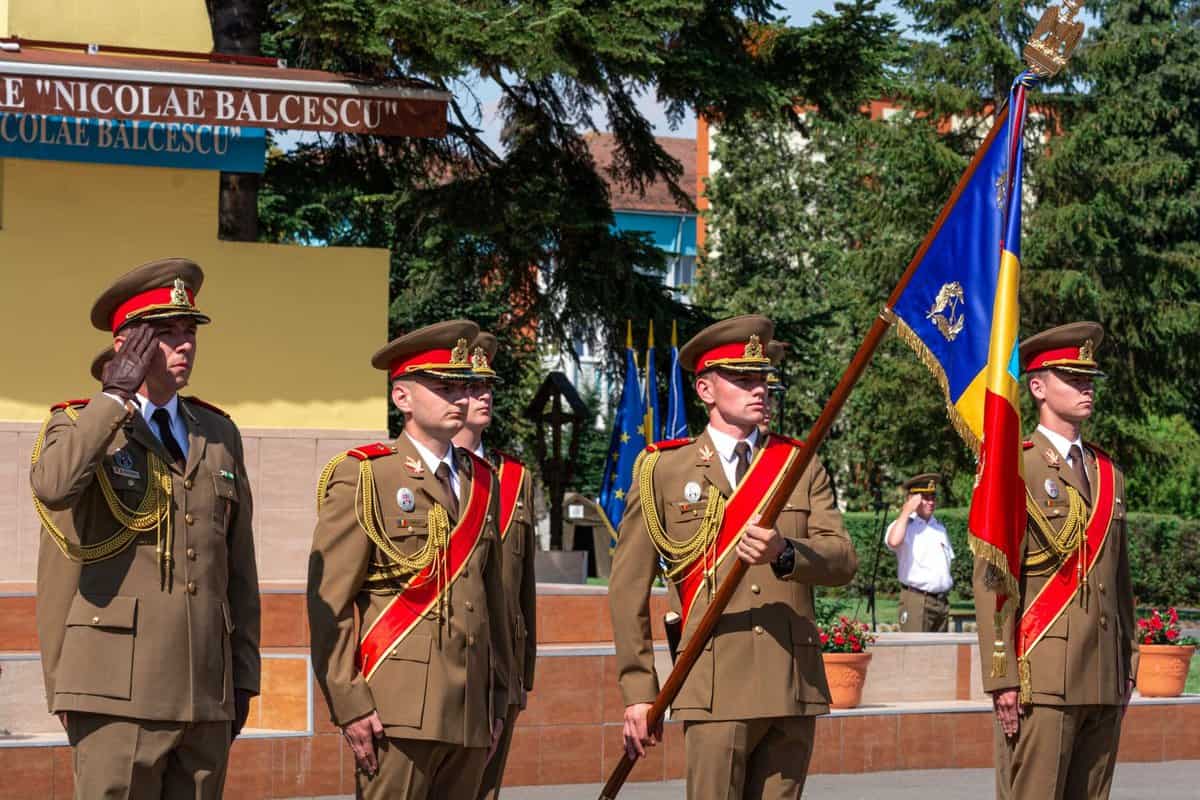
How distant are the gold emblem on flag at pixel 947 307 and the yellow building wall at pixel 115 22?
9752 millimetres

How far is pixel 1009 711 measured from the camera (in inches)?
295

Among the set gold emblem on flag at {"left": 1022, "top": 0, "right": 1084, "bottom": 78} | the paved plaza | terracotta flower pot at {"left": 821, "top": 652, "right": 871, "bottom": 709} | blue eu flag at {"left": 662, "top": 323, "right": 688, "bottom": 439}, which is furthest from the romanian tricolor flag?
blue eu flag at {"left": 662, "top": 323, "right": 688, "bottom": 439}

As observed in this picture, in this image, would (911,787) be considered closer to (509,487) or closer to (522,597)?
(509,487)

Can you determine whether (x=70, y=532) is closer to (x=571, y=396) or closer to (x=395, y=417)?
(x=571, y=396)

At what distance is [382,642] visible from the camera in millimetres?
6398

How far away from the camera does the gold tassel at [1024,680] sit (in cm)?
746

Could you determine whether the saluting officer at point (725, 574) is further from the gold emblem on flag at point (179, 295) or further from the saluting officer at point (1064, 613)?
the gold emblem on flag at point (179, 295)

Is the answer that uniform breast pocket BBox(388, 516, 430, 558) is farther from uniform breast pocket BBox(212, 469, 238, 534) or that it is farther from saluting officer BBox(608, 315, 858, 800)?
saluting officer BBox(608, 315, 858, 800)

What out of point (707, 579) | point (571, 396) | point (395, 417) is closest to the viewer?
point (707, 579)

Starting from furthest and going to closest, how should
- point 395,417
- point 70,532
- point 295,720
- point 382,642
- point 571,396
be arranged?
1. point 395,417
2. point 571,396
3. point 295,720
4. point 382,642
5. point 70,532

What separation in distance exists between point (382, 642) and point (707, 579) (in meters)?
1.20

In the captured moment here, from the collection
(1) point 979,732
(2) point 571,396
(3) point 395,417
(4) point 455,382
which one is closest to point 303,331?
(2) point 571,396

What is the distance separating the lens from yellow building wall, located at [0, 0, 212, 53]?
48.4 feet

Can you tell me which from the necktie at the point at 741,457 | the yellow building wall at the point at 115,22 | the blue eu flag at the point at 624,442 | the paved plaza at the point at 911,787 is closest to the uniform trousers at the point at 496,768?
the necktie at the point at 741,457
